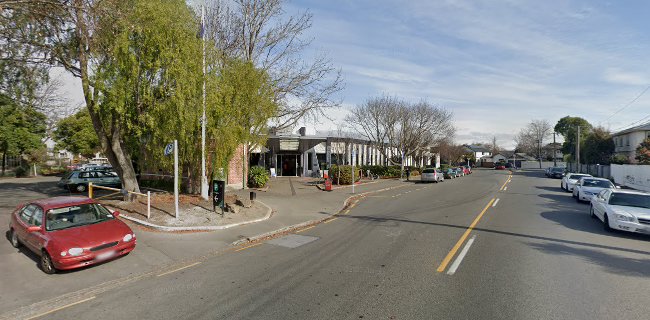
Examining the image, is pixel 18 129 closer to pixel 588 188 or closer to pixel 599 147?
pixel 588 188

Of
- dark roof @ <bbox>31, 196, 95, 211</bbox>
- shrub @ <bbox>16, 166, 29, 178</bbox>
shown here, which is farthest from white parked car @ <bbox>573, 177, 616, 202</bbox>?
shrub @ <bbox>16, 166, 29, 178</bbox>

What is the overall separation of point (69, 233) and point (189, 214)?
4.76 meters

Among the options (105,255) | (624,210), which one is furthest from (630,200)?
(105,255)

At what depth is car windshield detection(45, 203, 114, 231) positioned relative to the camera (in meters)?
7.46

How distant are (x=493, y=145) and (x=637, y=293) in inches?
5381

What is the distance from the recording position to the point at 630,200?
10664 mm

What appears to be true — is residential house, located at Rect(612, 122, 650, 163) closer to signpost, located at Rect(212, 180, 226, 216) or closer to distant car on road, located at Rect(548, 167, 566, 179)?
distant car on road, located at Rect(548, 167, 566, 179)

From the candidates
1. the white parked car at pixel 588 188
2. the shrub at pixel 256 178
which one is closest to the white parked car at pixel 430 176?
the white parked car at pixel 588 188

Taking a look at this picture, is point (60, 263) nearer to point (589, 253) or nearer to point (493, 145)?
point (589, 253)

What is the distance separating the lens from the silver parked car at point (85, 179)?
1967cm

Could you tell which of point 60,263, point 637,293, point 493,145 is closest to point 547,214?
point 637,293

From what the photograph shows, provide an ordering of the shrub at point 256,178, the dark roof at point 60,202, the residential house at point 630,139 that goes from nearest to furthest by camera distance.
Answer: the dark roof at point 60,202 → the shrub at point 256,178 → the residential house at point 630,139

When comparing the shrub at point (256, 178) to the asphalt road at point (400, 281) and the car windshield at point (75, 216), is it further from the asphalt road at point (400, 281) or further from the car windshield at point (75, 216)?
the car windshield at point (75, 216)

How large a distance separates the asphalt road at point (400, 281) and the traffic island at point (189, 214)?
2.72m
